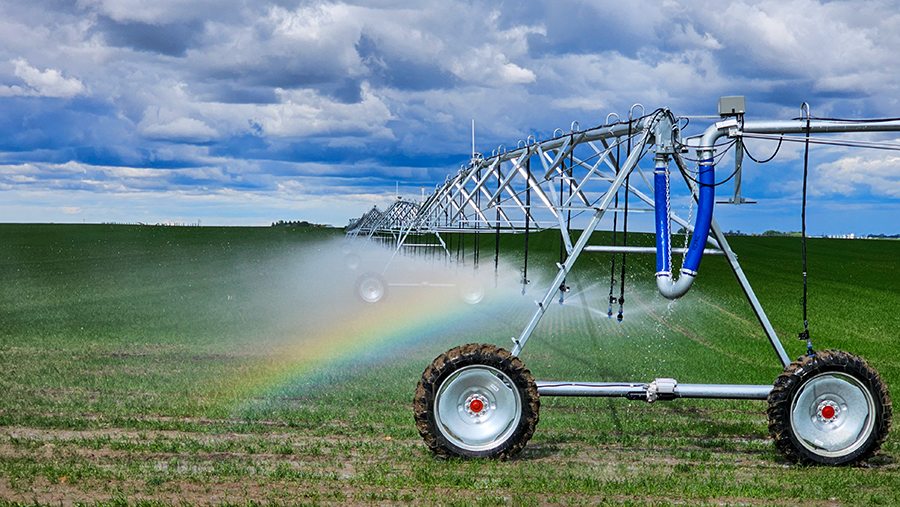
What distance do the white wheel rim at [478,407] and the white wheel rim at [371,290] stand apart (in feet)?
46.1

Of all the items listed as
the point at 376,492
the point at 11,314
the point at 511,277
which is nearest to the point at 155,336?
the point at 11,314

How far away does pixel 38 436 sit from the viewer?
25.1ft

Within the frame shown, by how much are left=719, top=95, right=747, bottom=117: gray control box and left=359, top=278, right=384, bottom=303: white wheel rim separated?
14222 millimetres

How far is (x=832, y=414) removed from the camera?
697 cm

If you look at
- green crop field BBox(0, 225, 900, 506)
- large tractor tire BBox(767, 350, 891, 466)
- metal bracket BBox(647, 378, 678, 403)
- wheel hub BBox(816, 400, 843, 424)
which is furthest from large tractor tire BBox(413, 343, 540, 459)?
wheel hub BBox(816, 400, 843, 424)

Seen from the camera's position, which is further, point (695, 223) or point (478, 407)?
point (695, 223)

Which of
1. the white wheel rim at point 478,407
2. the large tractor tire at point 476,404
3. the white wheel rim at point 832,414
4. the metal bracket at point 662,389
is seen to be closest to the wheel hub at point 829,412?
the white wheel rim at point 832,414

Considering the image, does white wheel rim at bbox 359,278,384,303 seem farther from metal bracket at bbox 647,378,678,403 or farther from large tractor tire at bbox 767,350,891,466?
large tractor tire at bbox 767,350,891,466

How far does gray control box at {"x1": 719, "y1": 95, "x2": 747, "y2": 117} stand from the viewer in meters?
7.39

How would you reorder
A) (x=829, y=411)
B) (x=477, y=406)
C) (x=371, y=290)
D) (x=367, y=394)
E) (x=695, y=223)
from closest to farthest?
(x=477, y=406)
(x=829, y=411)
(x=695, y=223)
(x=367, y=394)
(x=371, y=290)

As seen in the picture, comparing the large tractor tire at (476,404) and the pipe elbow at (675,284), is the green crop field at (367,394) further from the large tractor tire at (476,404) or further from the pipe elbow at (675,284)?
the pipe elbow at (675,284)

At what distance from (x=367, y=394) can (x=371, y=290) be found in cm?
1139

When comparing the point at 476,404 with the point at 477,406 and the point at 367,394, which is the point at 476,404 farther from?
the point at 367,394

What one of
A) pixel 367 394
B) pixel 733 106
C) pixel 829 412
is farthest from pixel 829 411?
pixel 367 394
